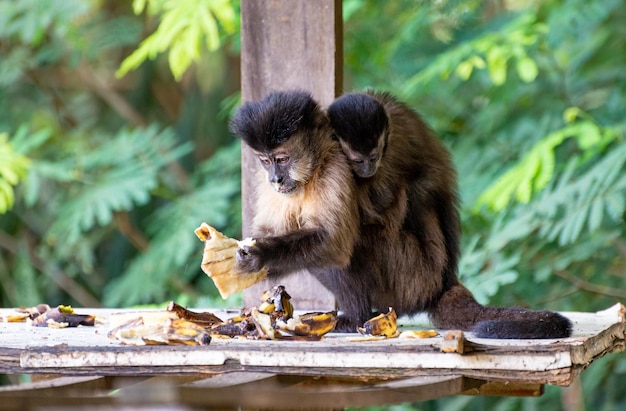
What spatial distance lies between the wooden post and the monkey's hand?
0.69 m

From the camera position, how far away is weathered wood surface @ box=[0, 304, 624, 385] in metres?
2.86

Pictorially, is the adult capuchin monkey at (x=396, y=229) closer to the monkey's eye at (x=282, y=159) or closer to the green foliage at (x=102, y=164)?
the monkey's eye at (x=282, y=159)

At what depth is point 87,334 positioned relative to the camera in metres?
3.53

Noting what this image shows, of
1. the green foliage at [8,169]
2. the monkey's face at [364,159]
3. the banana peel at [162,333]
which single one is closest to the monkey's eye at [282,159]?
the monkey's face at [364,159]

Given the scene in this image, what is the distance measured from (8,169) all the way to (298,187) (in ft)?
9.63

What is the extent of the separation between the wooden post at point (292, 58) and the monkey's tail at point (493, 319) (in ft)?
1.98

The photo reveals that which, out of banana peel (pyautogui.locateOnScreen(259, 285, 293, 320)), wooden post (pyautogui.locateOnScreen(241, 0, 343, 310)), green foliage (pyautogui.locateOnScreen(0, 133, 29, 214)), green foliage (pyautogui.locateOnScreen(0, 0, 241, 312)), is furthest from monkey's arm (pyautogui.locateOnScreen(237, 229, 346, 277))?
green foliage (pyautogui.locateOnScreen(0, 133, 29, 214))

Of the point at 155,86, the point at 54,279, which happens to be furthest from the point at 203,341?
the point at 155,86

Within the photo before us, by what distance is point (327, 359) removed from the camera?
9.56 ft

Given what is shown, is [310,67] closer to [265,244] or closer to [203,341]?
[265,244]

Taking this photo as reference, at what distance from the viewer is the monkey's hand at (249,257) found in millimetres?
3488

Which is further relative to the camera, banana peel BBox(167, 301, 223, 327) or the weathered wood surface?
banana peel BBox(167, 301, 223, 327)

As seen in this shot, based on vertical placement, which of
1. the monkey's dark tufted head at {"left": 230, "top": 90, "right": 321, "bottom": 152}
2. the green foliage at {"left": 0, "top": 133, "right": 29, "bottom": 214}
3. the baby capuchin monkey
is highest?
the green foliage at {"left": 0, "top": 133, "right": 29, "bottom": 214}

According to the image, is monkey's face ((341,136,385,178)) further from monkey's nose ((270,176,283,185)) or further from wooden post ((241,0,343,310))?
wooden post ((241,0,343,310))
